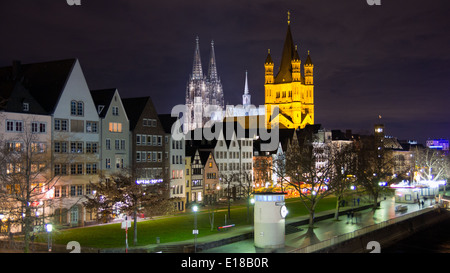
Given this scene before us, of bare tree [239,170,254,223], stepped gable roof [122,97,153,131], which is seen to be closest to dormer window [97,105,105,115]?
stepped gable roof [122,97,153,131]

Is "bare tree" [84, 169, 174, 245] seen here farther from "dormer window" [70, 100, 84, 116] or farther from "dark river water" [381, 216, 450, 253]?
"dark river water" [381, 216, 450, 253]

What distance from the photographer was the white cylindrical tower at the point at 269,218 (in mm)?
45500

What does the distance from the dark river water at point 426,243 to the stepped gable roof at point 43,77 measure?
39637 mm

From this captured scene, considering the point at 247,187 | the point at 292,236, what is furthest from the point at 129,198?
the point at 247,187

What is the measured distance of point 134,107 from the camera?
73.6 m

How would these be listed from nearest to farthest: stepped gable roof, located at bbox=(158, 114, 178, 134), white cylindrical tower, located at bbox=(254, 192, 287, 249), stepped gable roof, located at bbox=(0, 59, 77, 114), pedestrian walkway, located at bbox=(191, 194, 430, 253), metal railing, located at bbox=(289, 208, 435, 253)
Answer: metal railing, located at bbox=(289, 208, 435, 253) → white cylindrical tower, located at bbox=(254, 192, 287, 249) → pedestrian walkway, located at bbox=(191, 194, 430, 253) → stepped gable roof, located at bbox=(0, 59, 77, 114) → stepped gable roof, located at bbox=(158, 114, 178, 134)

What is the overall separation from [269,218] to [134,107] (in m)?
33.9

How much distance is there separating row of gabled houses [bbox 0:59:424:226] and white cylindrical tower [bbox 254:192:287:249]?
16.8 metres

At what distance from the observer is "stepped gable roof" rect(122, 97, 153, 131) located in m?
71.8

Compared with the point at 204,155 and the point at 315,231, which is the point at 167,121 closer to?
the point at 204,155

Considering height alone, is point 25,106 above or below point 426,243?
above

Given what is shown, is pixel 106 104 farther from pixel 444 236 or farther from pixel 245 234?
pixel 444 236
